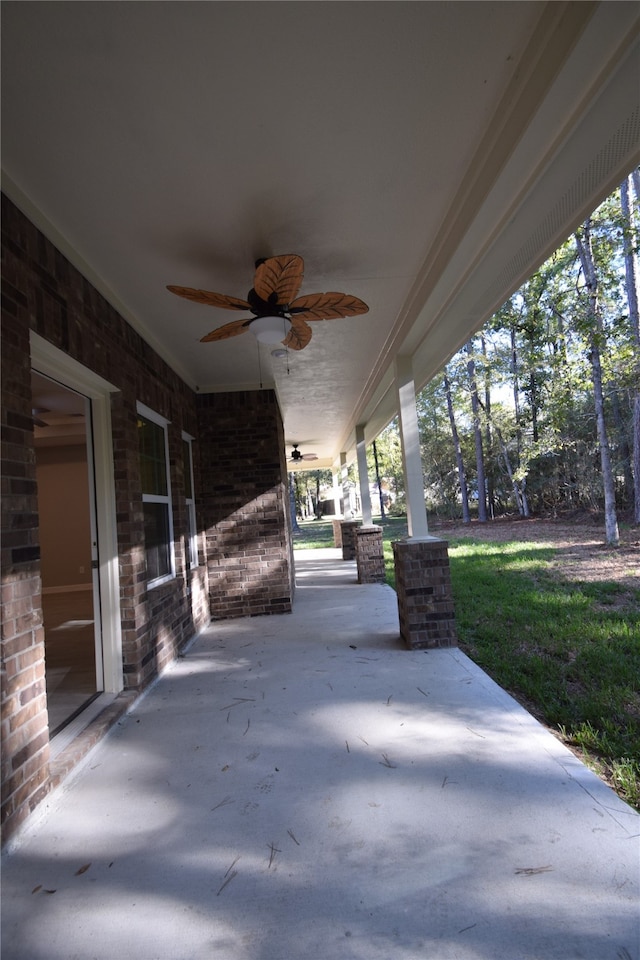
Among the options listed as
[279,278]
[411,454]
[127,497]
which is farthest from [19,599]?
[411,454]

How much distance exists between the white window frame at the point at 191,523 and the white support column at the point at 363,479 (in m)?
3.28

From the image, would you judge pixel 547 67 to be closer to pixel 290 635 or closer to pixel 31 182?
pixel 31 182

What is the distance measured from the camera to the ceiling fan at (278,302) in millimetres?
2504

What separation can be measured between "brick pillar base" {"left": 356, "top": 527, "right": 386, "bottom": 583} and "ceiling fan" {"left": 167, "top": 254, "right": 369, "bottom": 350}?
4.74 metres

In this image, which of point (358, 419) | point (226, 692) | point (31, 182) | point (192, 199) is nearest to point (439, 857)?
point (226, 692)

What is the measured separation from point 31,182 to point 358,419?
640 cm

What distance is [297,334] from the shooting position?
3285mm

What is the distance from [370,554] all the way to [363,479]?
1.59m

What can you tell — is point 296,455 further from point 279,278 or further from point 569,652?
point 279,278

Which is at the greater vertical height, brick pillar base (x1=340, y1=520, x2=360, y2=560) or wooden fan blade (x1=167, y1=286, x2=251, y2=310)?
wooden fan blade (x1=167, y1=286, x2=251, y2=310)

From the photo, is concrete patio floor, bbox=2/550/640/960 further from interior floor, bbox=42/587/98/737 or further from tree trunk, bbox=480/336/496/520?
tree trunk, bbox=480/336/496/520

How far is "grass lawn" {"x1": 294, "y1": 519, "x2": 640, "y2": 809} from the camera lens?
8.80ft

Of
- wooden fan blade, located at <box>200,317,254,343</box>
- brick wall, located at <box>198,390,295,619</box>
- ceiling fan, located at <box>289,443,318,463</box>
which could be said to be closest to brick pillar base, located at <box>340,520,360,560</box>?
ceiling fan, located at <box>289,443,318,463</box>

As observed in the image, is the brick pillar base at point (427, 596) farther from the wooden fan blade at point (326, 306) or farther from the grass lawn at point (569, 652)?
the wooden fan blade at point (326, 306)
